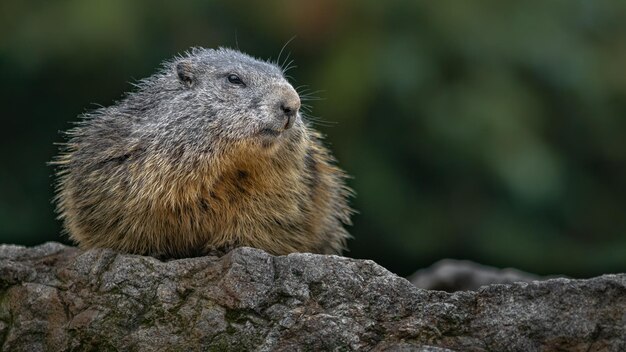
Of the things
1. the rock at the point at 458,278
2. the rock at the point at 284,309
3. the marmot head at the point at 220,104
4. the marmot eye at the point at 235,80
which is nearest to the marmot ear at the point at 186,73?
the marmot head at the point at 220,104

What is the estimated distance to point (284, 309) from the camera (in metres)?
5.35

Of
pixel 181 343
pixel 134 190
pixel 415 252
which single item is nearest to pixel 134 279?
pixel 181 343

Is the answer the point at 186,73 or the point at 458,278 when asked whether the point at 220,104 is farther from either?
the point at 458,278

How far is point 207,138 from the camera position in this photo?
6426 mm

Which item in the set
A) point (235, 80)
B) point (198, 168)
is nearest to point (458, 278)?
point (235, 80)

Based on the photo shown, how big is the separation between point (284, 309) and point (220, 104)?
155 centimetres

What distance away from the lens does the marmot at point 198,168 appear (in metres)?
6.35

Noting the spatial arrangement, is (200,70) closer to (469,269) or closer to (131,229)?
(131,229)

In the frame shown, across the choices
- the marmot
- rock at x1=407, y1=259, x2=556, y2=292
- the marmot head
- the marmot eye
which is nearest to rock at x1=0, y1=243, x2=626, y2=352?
the marmot

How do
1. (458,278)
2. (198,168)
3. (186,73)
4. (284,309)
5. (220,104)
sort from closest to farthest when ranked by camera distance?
(284,309) → (198,168) → (220,104) → (186,73) → (458,278)

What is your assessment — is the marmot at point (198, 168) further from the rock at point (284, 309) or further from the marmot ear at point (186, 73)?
the rock at point (284, 309)

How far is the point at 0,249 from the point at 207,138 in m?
1.21

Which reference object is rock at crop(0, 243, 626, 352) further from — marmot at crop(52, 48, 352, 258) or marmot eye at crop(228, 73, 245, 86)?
marmot eye at crop(228, 73, 245, 86)

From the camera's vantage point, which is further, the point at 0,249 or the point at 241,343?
the point at 0,249
